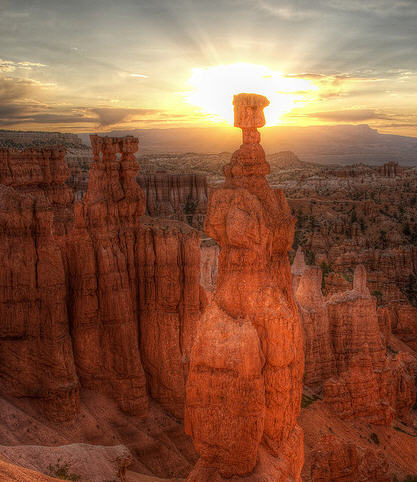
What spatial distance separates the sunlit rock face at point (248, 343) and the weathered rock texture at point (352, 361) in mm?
8421

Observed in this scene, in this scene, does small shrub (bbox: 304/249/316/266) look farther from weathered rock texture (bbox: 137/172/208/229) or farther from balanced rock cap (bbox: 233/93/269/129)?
balanced rock cap (bbox: 233/93/269/129)

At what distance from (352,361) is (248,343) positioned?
11.2 metres

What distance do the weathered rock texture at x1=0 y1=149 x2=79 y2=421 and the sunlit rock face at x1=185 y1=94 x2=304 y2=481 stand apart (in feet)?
17.1

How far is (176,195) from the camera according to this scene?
65250 millimetres

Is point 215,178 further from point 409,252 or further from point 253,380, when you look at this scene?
point 253,380

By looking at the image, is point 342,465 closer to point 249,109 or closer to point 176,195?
point 249,109

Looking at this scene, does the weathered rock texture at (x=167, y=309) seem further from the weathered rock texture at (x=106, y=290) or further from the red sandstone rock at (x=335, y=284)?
the red sandstone rock at (x=335, y=284)

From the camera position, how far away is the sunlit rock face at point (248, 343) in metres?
8.58

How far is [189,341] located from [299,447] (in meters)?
6.03

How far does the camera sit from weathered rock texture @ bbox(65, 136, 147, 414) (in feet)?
46.0

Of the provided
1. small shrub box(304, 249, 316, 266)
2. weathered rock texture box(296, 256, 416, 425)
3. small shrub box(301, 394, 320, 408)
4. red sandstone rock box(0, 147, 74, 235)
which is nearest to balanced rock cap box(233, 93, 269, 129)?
weathered rock texture box(296, 256, 416, 425)

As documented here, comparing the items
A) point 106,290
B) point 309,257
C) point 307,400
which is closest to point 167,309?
point 106,290

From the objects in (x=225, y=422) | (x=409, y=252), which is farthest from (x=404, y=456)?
(x=409, y=252)

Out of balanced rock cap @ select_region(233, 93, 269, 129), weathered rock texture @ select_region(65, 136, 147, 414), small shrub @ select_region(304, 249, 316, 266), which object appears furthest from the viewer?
small shrub @ select_region(304, 249, 316, 266)
